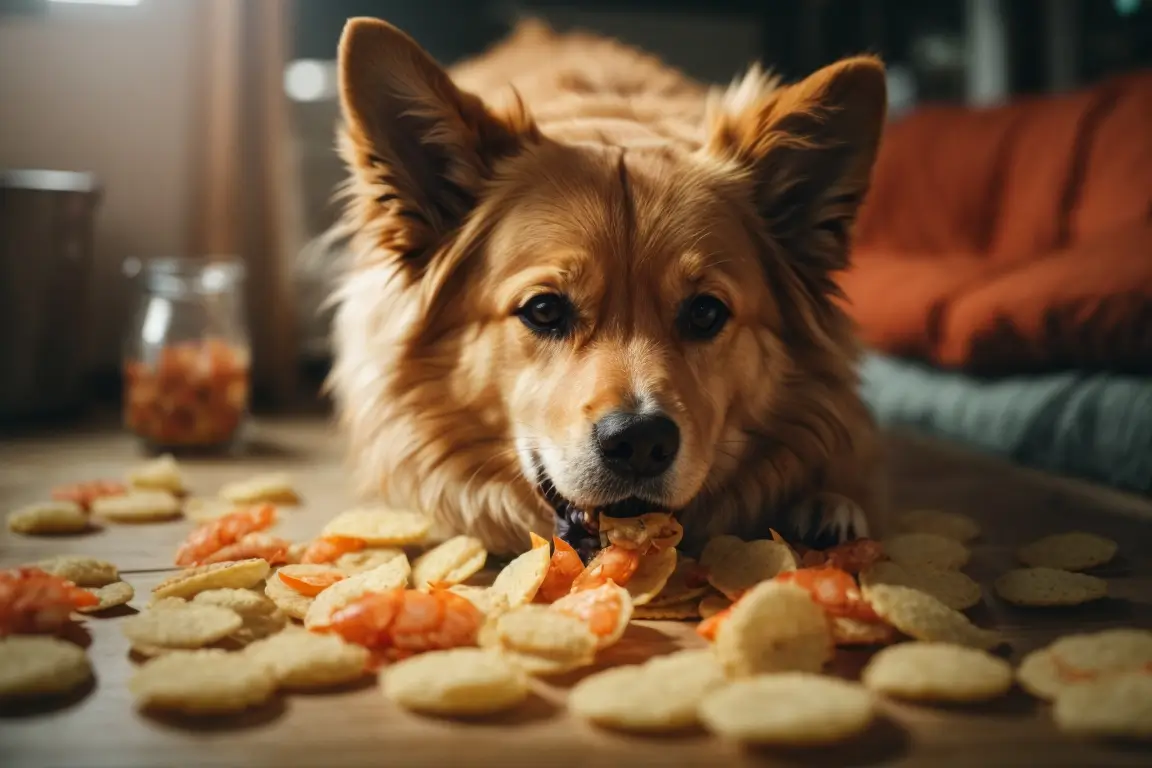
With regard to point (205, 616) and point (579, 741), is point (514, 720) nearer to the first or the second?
point (579, 741)

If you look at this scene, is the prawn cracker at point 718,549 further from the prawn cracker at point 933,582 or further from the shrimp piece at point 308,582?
the shrimp piece at point 308,582

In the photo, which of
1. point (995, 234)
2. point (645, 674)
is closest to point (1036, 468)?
point (995, 234)

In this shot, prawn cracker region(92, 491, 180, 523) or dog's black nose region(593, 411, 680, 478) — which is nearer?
dog's black nose region(593, 411, 680, 478)

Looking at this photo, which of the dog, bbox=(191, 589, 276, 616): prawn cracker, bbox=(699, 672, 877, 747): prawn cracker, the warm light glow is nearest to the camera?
bbox=(699, 672, 877, 747): prawn cracker

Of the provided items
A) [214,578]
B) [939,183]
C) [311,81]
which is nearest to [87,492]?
[214,578]

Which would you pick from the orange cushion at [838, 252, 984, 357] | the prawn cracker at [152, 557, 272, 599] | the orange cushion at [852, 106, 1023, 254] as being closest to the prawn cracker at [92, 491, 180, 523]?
the prawn cracker at [152, 557, 272, 599]

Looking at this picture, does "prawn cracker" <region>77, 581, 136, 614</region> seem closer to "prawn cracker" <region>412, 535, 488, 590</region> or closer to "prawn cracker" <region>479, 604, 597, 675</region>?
"prawn cracker" <region>412, 535, 488, 590</region>

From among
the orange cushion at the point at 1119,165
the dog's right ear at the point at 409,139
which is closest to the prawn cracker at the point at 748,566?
the dog's right ear at the point at 409,139
